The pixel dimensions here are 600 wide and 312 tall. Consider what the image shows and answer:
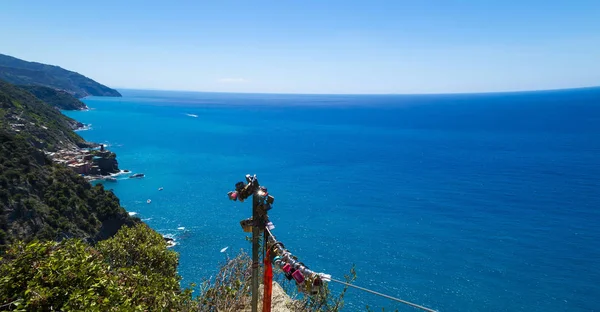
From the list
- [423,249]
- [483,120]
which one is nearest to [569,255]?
[423,249]

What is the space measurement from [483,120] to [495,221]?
12774 centimetres

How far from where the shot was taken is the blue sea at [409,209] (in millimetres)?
37469

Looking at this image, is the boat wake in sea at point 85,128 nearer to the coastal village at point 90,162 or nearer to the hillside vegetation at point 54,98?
the hillside vegetation at point 54,98

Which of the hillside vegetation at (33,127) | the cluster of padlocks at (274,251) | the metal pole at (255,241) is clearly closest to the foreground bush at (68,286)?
the metal pole at (255,241)

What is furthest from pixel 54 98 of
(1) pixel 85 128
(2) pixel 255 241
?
(2) pixel 255 241

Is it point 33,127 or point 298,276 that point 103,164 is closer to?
point 33,127

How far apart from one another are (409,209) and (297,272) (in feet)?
180

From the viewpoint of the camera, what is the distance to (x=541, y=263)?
40.8 meters

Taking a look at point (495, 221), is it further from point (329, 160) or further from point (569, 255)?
point (329, 160)

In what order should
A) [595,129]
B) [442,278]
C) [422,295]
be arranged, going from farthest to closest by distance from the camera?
[595,129] < [442,278] < [422,295]

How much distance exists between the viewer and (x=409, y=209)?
57219 mm

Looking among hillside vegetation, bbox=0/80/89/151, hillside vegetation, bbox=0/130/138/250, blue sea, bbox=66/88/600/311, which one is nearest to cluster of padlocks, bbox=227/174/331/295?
blue sea, bbox=66/88/600/311

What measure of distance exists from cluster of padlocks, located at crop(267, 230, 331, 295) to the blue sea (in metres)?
28.7

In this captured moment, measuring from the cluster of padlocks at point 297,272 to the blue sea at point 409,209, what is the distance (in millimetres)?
28715
